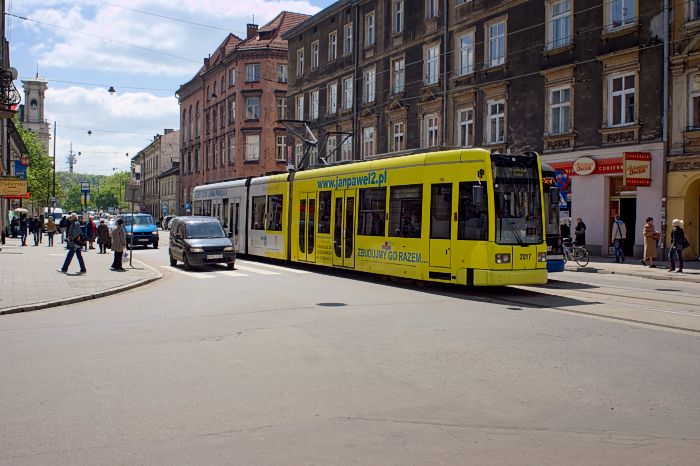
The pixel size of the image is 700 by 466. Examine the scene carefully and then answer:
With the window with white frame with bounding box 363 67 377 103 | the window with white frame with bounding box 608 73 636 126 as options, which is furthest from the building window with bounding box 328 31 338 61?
the window with white frame with bounding box 608 73 636 126

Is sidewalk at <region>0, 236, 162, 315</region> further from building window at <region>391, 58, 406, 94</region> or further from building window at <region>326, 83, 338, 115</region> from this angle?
building window at <region>326, 83, 338, 115</region>

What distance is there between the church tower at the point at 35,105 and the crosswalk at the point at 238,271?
4549 inches

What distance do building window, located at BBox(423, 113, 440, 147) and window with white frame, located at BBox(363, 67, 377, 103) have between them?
5.86 m

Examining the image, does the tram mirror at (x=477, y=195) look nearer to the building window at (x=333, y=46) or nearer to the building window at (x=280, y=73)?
the building window at (x=333, y=46)

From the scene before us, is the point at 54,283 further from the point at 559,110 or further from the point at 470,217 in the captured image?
the point at 559,110

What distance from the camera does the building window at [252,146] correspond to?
62438 mm

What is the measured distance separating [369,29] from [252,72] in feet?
79.8

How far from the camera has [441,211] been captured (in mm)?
15062

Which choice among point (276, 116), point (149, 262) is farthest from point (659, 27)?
point (276, 116)

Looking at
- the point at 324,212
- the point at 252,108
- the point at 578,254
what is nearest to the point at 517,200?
the point at 324,212

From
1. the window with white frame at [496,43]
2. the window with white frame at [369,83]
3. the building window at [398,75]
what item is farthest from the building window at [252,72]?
the window with white frame at [496,43]

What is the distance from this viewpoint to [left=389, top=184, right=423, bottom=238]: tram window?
52.0 feet

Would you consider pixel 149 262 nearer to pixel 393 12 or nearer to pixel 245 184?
pixel 245 184

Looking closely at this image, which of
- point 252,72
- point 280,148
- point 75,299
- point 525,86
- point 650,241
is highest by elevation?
point 252,72
